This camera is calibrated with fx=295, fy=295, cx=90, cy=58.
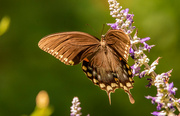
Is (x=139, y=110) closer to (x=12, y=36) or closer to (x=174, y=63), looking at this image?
(x=174, y=63)

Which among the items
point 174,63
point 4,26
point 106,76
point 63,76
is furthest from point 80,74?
point 4,26

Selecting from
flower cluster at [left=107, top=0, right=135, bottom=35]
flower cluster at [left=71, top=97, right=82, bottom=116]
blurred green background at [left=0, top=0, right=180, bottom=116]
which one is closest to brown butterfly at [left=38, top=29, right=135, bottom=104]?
flower cluster at [left=107, top=0, right=135, bottom=35]

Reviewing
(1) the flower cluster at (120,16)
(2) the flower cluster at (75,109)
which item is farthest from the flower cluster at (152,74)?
(2) the flower cluster at (75,109)

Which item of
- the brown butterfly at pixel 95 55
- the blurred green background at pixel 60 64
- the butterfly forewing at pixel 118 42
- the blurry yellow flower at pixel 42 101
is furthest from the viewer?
the blurred green background at pixel 60 64

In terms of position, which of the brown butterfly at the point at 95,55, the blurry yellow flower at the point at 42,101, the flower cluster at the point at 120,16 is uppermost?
the brown butterfly at the point at 95,55

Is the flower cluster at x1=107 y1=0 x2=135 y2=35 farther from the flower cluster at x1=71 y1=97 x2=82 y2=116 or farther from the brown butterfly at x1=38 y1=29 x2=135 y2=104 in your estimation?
the flower cluster at x1=71 y1=97 x2=82 y2=116

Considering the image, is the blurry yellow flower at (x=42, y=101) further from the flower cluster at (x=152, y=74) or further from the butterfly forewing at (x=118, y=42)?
the butterfly forewing at (x=118, y=42)
